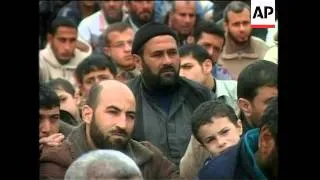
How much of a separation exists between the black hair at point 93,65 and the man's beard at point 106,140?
401mm

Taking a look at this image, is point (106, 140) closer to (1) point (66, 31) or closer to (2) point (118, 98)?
(2) point (118, 98)

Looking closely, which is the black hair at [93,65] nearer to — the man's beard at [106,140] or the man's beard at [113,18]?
the man's beard at [113,18]

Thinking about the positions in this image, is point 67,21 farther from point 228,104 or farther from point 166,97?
point 228,104

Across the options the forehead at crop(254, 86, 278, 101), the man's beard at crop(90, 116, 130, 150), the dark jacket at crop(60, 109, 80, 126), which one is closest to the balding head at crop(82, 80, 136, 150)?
the man's beard at crop(90, 116, 130, 150)

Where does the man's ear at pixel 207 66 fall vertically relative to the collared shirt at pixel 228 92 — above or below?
above

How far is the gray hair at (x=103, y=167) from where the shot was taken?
18.3 ft

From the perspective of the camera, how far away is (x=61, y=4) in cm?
567

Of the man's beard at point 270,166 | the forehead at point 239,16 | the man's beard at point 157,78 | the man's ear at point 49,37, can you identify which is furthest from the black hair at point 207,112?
the man's ear at point 49,37

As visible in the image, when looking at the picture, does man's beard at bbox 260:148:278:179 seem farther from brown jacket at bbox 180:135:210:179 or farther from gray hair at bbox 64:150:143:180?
gray hair at bbox 64:150:143:180

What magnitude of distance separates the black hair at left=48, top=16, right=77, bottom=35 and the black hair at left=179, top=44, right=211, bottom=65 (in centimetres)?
85

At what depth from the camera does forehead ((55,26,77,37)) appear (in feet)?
18.8

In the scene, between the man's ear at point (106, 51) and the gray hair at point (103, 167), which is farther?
the man's ear at point (106, 51)
